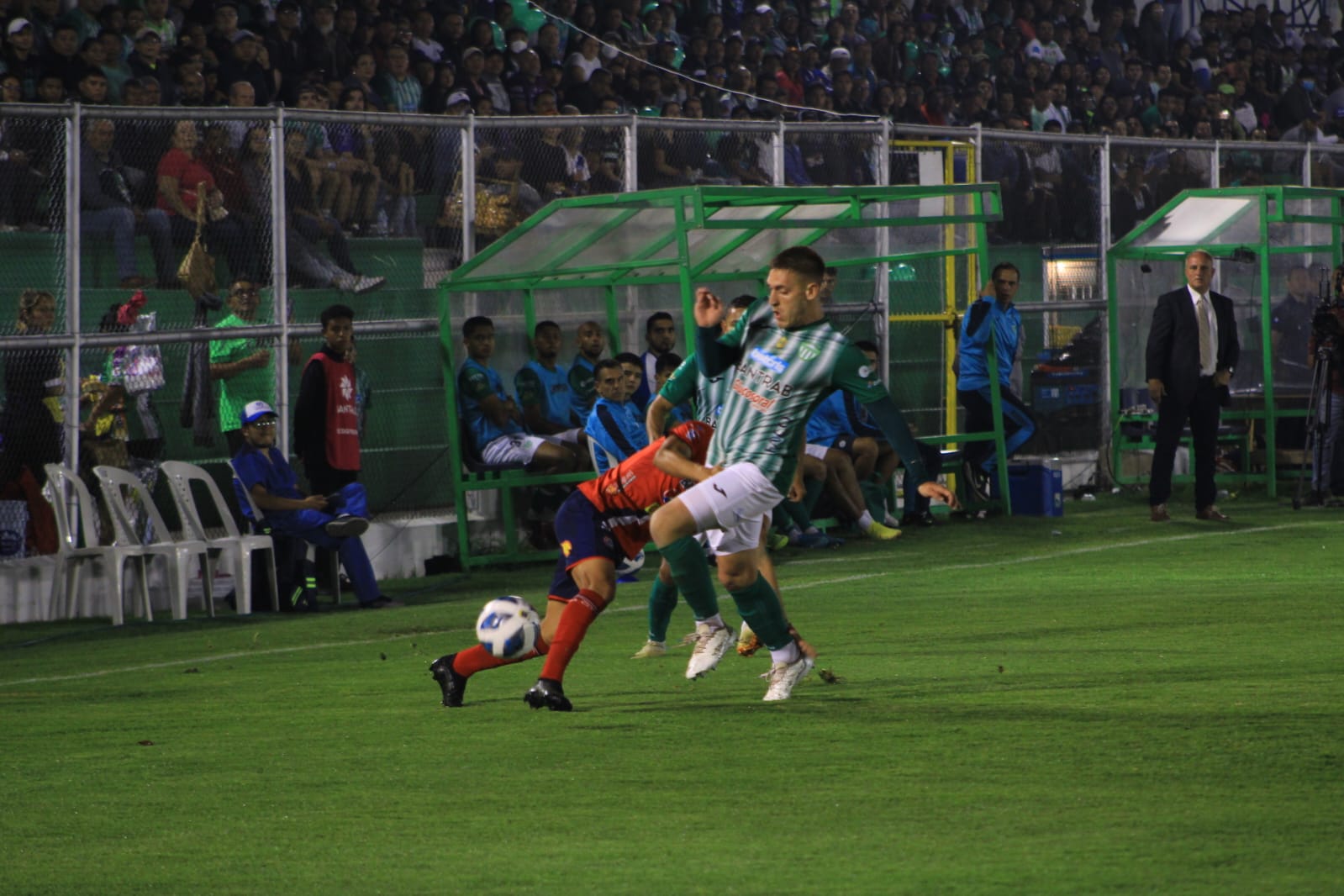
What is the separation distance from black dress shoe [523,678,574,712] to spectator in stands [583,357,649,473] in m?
4.94

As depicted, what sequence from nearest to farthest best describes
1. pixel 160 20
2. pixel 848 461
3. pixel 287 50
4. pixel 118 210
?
pixel 118 210 → pixel 848 461 → pixel 160 20 → pixel 287 50

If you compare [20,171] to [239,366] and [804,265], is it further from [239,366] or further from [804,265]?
[804,265]

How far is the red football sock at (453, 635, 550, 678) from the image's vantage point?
8078 mm

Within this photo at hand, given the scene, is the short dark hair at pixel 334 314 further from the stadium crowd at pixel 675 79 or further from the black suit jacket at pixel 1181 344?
the black suit jacket at pixel 1181 344

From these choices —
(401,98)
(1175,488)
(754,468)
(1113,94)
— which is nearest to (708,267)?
(401,98)

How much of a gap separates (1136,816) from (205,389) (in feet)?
30.3

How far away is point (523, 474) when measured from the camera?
14.5 meters

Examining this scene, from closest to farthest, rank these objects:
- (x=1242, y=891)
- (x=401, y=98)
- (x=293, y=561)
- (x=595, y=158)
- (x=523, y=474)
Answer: (x=1242, y=891) → (x=293, y=561) → (x=523, y=474) → (x=595, y=158) → (x=401, y=98)

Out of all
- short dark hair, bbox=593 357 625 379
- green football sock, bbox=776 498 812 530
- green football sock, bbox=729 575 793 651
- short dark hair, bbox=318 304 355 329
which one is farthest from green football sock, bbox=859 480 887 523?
green football sock, bbox=729 575 793 651

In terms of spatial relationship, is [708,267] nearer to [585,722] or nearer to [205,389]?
[205,389]

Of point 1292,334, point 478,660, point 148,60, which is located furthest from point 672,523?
point 1292,334

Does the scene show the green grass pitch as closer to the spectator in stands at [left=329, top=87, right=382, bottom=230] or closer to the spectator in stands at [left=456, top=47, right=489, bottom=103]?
the spectator in stands at [left=329, top=87, right=382, bottom=230]

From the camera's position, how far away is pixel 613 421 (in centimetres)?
1328

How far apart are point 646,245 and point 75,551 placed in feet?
16.4
